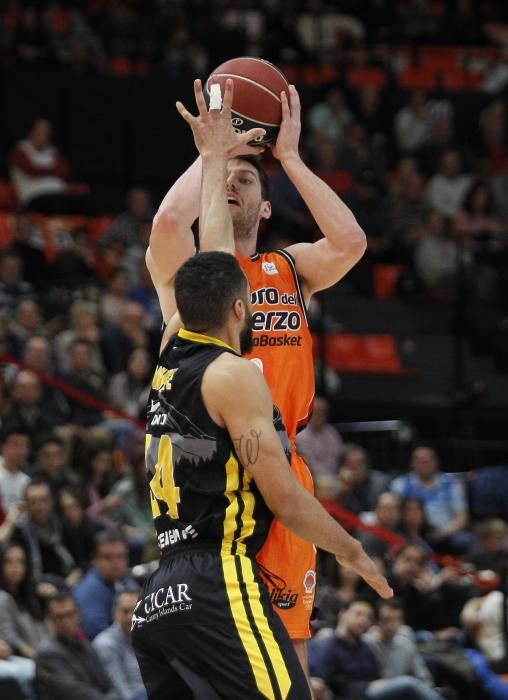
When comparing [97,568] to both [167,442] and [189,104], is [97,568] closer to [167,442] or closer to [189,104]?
[167,442]

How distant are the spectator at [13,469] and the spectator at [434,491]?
12.4ft

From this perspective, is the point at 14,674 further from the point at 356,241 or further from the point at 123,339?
the point at 123,339

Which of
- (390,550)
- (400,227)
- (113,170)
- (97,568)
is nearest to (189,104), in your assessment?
(113,170)

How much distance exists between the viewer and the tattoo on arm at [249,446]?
486 cm

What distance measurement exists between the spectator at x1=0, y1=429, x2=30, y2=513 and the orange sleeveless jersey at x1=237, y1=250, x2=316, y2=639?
5.72 m

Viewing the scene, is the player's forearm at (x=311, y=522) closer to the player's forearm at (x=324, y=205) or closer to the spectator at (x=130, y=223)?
the player's forearm at (x=324, y=205)

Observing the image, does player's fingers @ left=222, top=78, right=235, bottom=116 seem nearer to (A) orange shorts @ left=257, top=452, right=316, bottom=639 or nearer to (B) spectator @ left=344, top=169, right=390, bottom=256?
(A) orange shorts @ left=257, top=452, right=316, bottom=639

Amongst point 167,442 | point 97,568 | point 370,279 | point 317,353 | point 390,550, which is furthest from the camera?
point 370,279

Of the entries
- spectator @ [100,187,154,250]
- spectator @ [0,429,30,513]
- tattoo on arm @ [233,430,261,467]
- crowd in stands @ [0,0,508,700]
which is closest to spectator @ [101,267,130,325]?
crowd in stands @ [0,0,508,700]

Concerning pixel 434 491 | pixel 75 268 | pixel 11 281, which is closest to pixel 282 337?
pixel 434 491

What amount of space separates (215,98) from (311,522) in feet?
5.15

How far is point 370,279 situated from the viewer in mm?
17422

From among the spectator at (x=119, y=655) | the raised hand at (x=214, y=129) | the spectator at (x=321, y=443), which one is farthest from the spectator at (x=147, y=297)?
the raised hand at (x=214, y=129)

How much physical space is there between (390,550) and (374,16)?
457 inches
